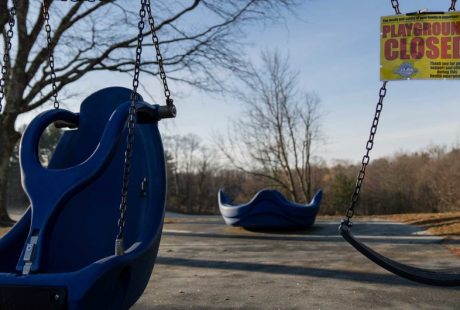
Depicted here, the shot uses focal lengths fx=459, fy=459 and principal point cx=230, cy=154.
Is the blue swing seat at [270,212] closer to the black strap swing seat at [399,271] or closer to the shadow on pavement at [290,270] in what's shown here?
the shadow on pavement at [290,270]

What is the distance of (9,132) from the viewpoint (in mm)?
12758

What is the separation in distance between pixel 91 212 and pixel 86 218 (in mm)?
47

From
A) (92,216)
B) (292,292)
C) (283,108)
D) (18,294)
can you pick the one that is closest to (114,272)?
(18,294)

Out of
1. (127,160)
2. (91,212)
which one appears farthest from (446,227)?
(127,160)

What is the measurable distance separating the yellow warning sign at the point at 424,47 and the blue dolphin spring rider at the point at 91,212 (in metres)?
1.75

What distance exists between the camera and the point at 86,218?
2.83 metres

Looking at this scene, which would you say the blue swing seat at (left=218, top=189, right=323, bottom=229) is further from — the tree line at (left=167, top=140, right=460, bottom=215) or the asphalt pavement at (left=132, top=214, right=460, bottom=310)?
the tree line at (left=167, top=140, right=460, bottom=215)

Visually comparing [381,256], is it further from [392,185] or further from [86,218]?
[392,185]

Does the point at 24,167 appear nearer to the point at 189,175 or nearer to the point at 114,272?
the point at 114,272

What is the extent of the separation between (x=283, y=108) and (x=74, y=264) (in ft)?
69.7

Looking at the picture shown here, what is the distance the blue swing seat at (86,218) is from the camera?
1858mm

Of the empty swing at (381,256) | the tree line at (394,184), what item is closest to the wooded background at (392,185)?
the tree line at (394,184)

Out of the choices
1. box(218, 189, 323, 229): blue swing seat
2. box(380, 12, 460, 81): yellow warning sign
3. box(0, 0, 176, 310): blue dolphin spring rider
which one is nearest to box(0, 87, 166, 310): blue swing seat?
box(0, 0, 176, 310): blue dolphin spring rider

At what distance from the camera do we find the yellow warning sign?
3385 millimetres
